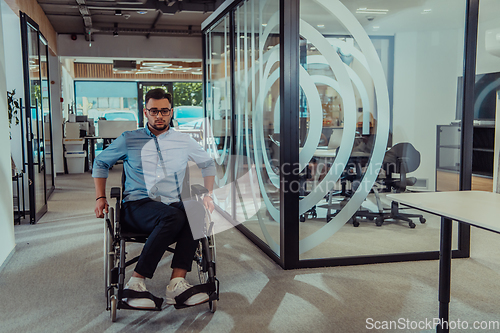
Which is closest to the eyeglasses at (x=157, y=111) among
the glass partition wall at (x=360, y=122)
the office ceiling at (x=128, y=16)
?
the glass partition wall at (x=360, y=122)

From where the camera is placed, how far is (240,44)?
14.2 ft

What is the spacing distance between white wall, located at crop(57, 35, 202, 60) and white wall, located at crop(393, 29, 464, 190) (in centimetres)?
777

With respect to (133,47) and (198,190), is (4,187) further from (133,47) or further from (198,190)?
(133,47)

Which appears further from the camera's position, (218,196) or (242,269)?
(218,196)

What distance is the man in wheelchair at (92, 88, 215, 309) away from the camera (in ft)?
8.41

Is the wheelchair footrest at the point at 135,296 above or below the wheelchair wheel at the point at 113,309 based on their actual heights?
above

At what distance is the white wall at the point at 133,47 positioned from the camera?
991cm

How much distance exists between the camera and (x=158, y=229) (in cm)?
248

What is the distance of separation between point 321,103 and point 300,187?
2.04 ft

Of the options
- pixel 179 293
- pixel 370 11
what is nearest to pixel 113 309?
pixel 179 293

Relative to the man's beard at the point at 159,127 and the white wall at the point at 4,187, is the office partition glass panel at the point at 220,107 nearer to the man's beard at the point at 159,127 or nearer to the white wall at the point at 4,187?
the man's beard at the point at 159,127

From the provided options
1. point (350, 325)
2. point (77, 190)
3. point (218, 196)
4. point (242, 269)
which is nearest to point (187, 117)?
point (77, 190)

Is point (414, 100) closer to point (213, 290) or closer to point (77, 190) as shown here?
point (213, 290)

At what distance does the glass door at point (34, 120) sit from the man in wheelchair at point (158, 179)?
2.34 meters
